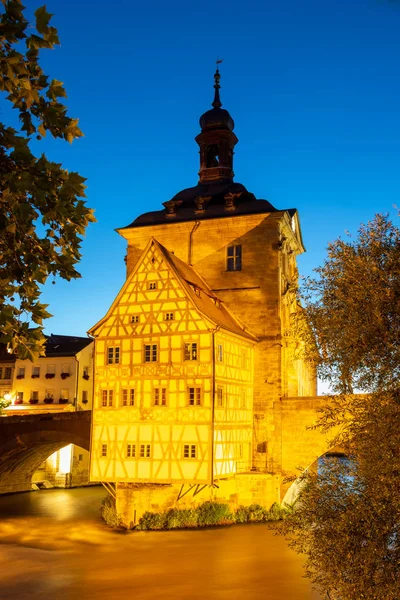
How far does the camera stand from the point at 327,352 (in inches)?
507

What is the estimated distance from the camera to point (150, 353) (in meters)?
27.5

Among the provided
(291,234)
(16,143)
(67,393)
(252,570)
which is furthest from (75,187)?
(67,393)

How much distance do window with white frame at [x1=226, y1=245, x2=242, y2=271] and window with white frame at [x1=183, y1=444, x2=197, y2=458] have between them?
1058 centimetres

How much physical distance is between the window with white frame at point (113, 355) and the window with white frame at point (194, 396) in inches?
140

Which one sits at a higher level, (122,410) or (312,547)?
(122,410)

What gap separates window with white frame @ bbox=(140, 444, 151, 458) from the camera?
26.5 m

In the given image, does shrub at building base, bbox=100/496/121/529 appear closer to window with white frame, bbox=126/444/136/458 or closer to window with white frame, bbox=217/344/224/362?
window with white frame, bbox=126/444/136/458

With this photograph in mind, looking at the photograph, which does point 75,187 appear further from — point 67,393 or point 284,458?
point 67,393

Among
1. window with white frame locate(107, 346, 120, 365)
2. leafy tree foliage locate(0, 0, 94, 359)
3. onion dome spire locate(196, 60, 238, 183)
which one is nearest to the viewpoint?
leafy tree foliage locate(0, 0, 94, 359)

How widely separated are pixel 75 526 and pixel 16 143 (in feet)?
90.0

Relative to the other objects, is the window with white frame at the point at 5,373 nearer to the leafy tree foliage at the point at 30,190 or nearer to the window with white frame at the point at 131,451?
the window with white frame at the point at 131,451

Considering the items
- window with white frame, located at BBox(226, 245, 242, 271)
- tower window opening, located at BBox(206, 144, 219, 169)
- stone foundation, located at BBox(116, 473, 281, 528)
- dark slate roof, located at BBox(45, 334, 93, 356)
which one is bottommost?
stone foundation, located at BBox(116, 473, 281, 528)

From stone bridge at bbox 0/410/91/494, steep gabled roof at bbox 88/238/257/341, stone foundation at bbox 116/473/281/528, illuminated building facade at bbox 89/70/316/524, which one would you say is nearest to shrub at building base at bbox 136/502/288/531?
stone foundation at bbox 116/473/281/528

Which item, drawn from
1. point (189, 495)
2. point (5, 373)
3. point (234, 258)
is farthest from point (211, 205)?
point (5, 373)
